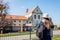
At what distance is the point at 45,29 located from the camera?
3.91 metres

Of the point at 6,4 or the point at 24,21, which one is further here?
the point at 24,21

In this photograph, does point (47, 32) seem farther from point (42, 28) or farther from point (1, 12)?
point (1, 12)

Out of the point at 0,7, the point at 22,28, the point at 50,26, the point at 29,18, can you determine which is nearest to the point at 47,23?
the point at 50,26

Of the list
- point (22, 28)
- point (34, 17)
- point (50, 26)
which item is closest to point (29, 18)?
point (34, 17)

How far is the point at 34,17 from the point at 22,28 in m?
9.37

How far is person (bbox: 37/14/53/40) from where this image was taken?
3.86 metres

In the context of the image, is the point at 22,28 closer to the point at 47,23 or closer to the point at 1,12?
the point at 1,12

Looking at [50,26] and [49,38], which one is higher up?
[50,26]

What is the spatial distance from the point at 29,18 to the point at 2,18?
14098mm

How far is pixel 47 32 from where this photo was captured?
155 inches

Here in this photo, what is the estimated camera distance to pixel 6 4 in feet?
99.1

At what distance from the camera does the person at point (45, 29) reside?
3861mm

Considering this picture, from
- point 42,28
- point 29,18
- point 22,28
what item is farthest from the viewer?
point 29,18

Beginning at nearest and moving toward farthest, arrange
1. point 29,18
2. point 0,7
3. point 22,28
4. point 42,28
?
point 42,28 → point 0,7 → point 22,28 → point 29,18
